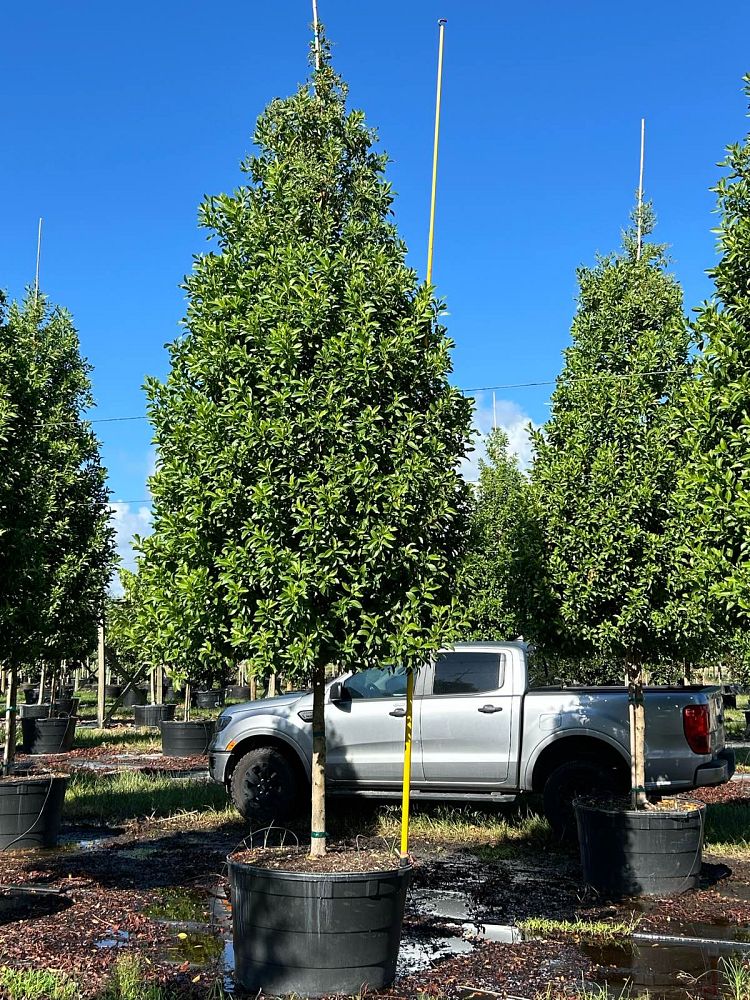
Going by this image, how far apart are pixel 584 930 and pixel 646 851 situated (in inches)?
44.2

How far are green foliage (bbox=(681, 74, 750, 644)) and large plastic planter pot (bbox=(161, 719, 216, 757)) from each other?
12.9 meters

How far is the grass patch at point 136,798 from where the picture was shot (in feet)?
36.5

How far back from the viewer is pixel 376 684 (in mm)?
10219

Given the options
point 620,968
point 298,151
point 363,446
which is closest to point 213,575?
point 363,446

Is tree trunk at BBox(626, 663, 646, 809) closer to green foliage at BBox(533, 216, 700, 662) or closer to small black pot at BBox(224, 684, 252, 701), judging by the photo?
green foliage at BBox(533, 216, 700, 662)

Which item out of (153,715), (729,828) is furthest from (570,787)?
Result: (153,715)

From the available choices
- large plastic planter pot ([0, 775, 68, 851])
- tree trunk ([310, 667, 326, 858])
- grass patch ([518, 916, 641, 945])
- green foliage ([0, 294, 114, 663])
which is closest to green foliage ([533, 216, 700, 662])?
grass patch ([518, 916, 641, 945])

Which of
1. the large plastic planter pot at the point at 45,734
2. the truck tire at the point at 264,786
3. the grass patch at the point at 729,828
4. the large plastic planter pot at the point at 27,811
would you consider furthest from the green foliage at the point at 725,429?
the large plastic planter pot at the point at 45,734

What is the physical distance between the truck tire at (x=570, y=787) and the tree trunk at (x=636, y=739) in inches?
37.3

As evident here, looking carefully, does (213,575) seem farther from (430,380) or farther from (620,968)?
(620,968)

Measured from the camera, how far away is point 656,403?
827 cm

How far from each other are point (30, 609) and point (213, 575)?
323 centimetres

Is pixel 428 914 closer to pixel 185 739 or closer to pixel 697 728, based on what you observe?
pixel 697 728

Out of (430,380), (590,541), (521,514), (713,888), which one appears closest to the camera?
(430,380)
